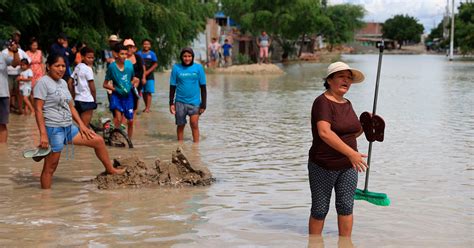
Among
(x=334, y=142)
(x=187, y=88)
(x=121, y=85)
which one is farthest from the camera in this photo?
(x=187, y=88)

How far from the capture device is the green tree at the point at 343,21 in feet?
275

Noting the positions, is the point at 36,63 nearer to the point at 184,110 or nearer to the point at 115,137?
the point at 115,137

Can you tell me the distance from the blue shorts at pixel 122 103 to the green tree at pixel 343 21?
7002 cm

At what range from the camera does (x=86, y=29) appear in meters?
16.9

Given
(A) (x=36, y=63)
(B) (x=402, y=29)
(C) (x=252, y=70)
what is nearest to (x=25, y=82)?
(A) (x=36, y=63)

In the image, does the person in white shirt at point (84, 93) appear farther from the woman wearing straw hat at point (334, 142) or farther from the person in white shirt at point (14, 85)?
the woman wearing straw hat at point (334, 142)

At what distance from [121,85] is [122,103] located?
0.31 meters

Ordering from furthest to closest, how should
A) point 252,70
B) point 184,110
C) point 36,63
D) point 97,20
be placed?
point 252,70 → point 97,20 → point 36,63 → point 184,110

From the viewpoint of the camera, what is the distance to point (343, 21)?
88312mm

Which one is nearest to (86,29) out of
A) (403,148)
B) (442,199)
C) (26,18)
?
(26,18)

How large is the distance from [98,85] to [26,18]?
Answer: 11.7 m

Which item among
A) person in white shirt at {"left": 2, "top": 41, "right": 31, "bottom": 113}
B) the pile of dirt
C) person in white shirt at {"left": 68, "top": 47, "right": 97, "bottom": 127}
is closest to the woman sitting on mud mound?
person in white shirt at {"left": 68, "top": 47, "right": 97, "bottom": 127}

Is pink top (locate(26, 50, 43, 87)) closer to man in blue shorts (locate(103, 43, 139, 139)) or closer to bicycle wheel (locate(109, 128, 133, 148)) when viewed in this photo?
man in blue shorts (locate(103, 43, 139, 139))

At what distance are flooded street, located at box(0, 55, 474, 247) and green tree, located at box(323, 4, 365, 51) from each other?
68.6m
